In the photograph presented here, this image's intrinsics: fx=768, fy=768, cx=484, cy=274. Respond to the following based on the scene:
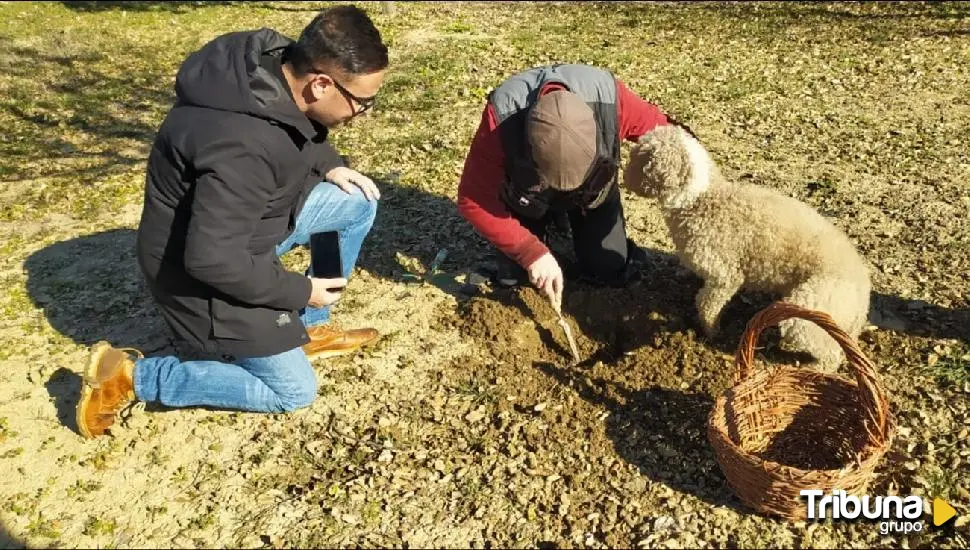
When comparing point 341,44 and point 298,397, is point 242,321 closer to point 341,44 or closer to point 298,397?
point 298,397

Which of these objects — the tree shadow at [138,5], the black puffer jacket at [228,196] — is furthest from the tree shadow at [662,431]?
the tree shadow at [138,5]

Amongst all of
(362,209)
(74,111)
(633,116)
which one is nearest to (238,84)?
(362,209)

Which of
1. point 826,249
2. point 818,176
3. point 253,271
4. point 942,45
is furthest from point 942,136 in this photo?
point 253,271

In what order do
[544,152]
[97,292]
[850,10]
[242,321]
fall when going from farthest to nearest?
[850,10] < [97,292] < [242,321] < [544,152]

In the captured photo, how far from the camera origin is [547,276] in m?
3.80

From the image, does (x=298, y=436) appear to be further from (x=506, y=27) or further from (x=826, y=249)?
(x=506, y=27)

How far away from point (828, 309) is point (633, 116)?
1.36 meters

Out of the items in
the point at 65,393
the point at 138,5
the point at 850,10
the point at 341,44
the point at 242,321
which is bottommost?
the point at 65,393

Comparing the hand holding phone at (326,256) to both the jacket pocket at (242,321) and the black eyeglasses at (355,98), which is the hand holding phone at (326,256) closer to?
the jacket pocket at (242,321)

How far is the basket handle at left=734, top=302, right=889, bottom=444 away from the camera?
2803mm

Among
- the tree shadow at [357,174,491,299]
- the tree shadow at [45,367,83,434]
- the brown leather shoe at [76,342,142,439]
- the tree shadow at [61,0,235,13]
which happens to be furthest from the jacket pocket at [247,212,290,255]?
the tree shadow at [61,0,235,13]

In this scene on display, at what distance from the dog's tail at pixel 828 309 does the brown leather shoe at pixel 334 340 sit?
221cm

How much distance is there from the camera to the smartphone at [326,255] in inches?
168

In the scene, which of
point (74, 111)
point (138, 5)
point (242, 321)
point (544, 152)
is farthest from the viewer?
point (138, 5)
